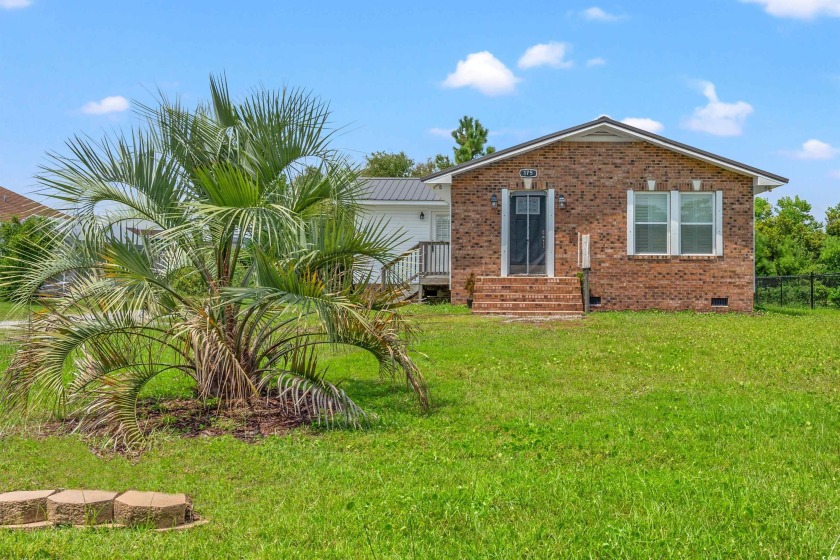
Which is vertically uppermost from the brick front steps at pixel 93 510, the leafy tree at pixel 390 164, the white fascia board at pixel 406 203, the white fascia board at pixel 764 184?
the leafy tree at pixel 390 164

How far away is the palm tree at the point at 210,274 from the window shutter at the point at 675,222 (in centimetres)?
1176

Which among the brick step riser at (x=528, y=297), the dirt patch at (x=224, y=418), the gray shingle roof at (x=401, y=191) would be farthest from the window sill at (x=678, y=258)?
the dirt patch at (x=224, y=418)

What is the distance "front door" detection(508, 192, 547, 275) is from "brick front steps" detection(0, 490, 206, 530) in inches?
575

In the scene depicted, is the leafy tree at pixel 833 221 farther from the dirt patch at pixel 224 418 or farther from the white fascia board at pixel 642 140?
the dirt patch at pixel 224 418

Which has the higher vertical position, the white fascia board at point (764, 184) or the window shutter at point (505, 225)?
the white fascia board at point (764, 184)

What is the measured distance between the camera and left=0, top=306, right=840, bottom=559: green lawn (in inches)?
172

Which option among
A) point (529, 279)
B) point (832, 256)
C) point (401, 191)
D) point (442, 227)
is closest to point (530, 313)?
point (529, 279)

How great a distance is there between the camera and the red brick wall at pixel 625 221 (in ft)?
60.4

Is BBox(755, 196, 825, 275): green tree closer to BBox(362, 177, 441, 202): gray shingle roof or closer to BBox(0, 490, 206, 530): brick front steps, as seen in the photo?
BBox(362, 177, 441, 202): gray shingle roof

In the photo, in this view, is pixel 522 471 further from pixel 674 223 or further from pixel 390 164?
pixel 390 164

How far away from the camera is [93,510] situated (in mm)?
4730

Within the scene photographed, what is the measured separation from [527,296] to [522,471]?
39.1 ft

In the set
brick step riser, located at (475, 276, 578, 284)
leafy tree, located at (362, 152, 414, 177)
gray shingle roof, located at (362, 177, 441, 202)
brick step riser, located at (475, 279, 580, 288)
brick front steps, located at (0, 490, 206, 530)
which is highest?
leafy tree, located at (362, 152, 414, 177)

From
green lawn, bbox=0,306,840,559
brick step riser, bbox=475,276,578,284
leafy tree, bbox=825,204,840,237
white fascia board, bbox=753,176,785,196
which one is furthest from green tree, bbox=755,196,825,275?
green lawn, bbox=0,306,840,559
